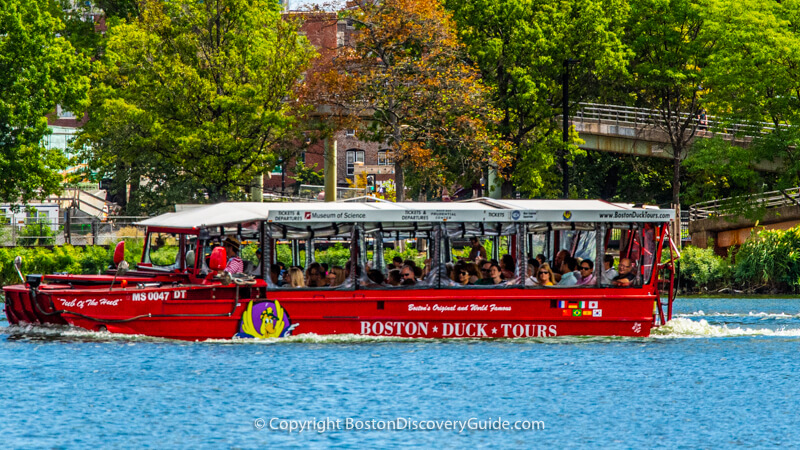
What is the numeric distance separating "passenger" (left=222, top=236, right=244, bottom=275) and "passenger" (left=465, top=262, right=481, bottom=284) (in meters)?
4.02

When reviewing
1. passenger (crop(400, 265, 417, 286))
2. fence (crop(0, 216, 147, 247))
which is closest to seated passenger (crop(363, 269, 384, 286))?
passenger (crop(400, 265, 417, 286))

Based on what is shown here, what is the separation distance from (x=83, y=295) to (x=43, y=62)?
76.7 ft

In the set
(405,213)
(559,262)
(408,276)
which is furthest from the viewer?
(559,262)

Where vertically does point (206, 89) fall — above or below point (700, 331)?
above

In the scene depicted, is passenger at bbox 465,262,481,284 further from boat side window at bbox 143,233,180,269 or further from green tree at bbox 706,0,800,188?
green tree at bbox 706,0,800,188

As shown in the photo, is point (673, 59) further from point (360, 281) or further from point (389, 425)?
point (389, 425)

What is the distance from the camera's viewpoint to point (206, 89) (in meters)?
41.4

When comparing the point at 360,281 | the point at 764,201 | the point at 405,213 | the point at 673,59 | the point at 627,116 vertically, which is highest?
the point at 673,59

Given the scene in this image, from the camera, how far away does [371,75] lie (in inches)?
1574

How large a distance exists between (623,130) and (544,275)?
2721 centimetres

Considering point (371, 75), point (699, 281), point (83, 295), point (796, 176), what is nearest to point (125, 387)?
point (83, 295)

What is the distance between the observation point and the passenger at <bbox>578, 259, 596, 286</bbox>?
22953mm

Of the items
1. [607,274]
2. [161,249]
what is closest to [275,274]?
[161,249]

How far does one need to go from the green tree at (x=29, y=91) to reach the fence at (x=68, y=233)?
4.16 feet
